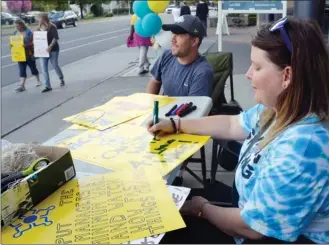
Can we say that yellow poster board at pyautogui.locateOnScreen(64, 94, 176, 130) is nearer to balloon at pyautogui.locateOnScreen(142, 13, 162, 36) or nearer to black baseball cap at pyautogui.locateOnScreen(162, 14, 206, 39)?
black baseball cap at pyautogui.locateOnScreen(162, 14, 206, 39)

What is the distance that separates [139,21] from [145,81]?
2139 millimetres

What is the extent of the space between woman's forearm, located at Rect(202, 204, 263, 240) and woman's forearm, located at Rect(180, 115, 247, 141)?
53 centimetres

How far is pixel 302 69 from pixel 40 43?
7.48 m

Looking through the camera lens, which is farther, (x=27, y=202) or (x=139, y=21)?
(x=139, y=21)

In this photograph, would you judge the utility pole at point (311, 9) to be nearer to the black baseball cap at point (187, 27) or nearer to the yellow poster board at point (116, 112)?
the black baseball cap at point (187, 27)

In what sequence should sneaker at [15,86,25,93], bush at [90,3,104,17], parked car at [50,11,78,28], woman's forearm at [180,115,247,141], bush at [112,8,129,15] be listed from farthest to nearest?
bush at [112,8,129,15] < bush at [90,3,104,17] < parked car at [50,11,78,28] < sneaker at [15,86,25,93] < woman's forearm at [180,115,247,141]

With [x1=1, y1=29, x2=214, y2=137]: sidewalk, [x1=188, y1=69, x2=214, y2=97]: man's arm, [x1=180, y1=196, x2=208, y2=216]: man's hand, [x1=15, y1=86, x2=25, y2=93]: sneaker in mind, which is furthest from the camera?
[x1=15, y1=86, x2=25, y2=93]: sneaker

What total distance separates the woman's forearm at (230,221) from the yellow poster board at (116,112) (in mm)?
851

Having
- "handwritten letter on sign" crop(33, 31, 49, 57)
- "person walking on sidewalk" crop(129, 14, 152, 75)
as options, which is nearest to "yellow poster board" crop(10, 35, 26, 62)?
"handwritten letter on sign" crop(33, 31, 49, 57)

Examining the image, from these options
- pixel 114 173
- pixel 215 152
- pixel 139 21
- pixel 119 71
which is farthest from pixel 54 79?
pixel 114 173

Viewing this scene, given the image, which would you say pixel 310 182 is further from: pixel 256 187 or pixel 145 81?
pixel 145 81

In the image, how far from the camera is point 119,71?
9.80 metres

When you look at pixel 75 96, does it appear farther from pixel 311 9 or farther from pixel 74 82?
pixel 311 9

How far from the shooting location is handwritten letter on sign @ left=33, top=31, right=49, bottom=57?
7.96 m
